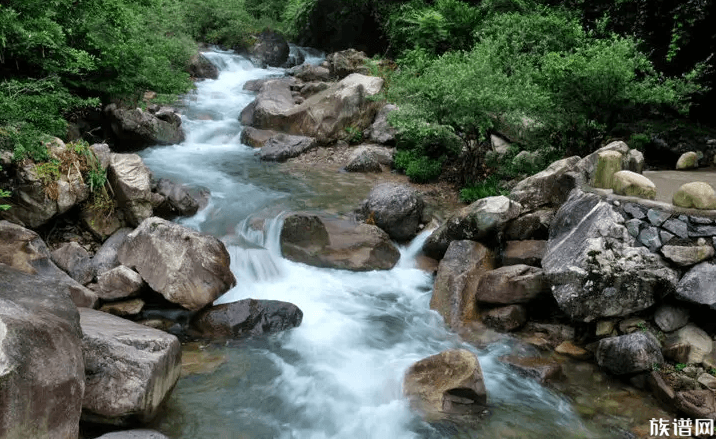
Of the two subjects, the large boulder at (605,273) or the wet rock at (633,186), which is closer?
the large boulder at (605,273)

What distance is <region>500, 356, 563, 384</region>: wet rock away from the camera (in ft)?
23.0

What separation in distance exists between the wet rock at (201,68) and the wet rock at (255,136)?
7.22 meters

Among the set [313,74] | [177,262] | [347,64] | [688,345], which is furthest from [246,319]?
[313,74]

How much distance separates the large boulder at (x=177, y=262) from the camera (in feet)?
25.0

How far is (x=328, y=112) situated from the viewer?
651 inches

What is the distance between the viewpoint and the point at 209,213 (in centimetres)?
1091

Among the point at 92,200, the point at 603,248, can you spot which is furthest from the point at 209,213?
the point at 603,248

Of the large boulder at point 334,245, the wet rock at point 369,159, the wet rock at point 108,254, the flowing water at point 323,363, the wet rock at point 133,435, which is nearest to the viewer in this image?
the wet rock at point 133,435

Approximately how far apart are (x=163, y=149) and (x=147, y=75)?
3.33 metres

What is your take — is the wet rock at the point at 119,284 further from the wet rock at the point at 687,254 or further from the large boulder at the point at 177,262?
the wet rock at the point at 687,254

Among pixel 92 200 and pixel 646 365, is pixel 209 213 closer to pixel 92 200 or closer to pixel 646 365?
pixel 92 200

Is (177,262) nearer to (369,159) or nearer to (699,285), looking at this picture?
(699,285)

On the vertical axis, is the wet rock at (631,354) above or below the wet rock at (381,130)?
below

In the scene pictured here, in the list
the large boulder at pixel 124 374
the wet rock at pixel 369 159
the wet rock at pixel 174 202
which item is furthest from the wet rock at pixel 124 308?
the wet rock at pixel 369 159
